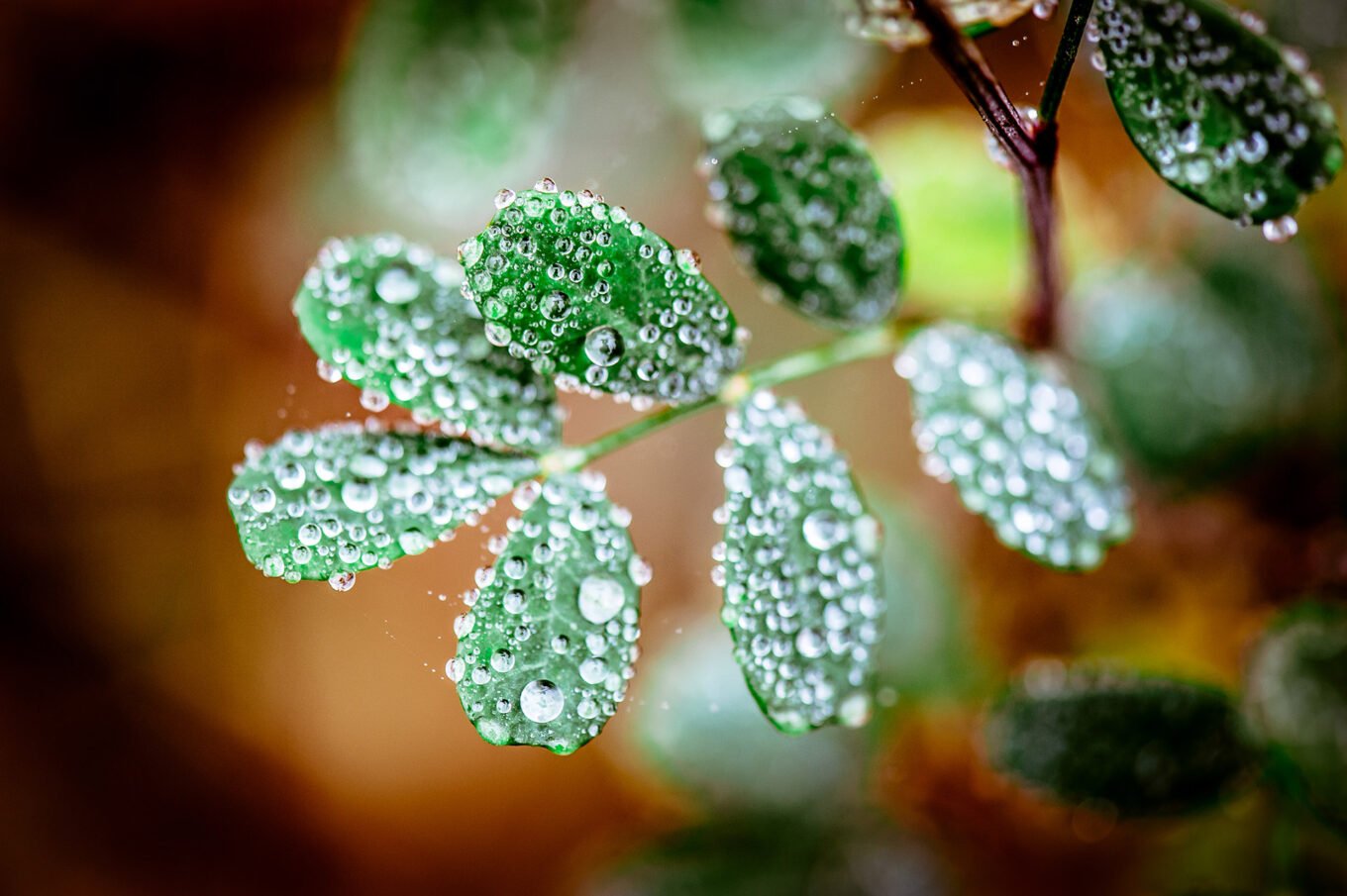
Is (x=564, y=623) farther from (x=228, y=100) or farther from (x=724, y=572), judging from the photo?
(x=228, y=100)

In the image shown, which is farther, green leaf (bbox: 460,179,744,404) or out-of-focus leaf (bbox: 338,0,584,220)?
out-of-focus leaf (bbox: 338,0,584,220)

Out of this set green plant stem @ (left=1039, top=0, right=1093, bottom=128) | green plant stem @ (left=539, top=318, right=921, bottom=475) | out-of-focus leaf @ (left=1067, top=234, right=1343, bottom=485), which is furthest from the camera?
out-of-focus leaf @ (left=1067, top=234, right=1343, bottom=485)

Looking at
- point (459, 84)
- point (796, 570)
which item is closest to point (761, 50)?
point (459, 84)

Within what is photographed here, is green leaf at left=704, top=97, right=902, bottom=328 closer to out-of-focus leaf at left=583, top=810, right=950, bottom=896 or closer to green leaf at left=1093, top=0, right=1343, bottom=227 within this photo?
green leaf at left=1093, top=0, right=1343, bottom=227

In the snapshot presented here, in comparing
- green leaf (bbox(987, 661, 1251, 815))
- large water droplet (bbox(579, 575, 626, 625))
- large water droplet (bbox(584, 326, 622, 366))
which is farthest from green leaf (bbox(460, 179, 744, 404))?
green leaf (bbox(987, 661, 1251, 815))

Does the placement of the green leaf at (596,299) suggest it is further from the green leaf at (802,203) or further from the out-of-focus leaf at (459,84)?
the out-of-focus leaf at (459,84)

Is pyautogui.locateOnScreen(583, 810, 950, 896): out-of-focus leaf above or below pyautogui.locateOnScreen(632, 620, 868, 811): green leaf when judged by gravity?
below

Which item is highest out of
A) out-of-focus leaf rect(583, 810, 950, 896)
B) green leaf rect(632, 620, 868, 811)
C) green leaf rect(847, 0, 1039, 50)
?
green leaf rect(847, 0, 1039, 50)

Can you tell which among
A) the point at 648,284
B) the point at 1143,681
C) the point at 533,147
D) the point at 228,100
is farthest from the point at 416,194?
the point at 1143,681
